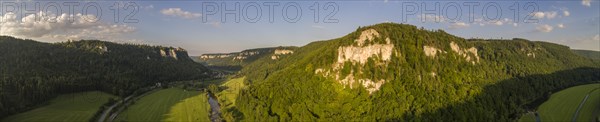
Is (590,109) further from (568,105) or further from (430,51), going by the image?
(430,51)

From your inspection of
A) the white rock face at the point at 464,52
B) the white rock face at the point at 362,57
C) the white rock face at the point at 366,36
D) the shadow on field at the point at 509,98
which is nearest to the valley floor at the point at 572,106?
the shadow on field at the point at 509,98

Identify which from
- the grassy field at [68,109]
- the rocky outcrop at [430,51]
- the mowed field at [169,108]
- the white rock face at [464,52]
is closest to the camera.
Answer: the grassy field at [68,109]

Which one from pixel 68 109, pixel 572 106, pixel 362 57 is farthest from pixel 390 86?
pixel 68 109

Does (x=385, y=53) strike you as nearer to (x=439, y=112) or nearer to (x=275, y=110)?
(x=439, y=112)

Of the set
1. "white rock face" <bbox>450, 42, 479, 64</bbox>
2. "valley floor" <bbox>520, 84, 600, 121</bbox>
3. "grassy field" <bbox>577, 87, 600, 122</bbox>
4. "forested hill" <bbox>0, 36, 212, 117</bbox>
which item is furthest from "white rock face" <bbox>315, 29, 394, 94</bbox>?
"forested hill" <bbox>0, 36, 212, 117</bbox>

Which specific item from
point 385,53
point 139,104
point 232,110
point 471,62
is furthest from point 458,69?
point 139,104

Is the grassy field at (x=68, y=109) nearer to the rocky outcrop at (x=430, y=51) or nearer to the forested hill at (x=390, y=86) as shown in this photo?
the forested hill at (x=390, y=86)
